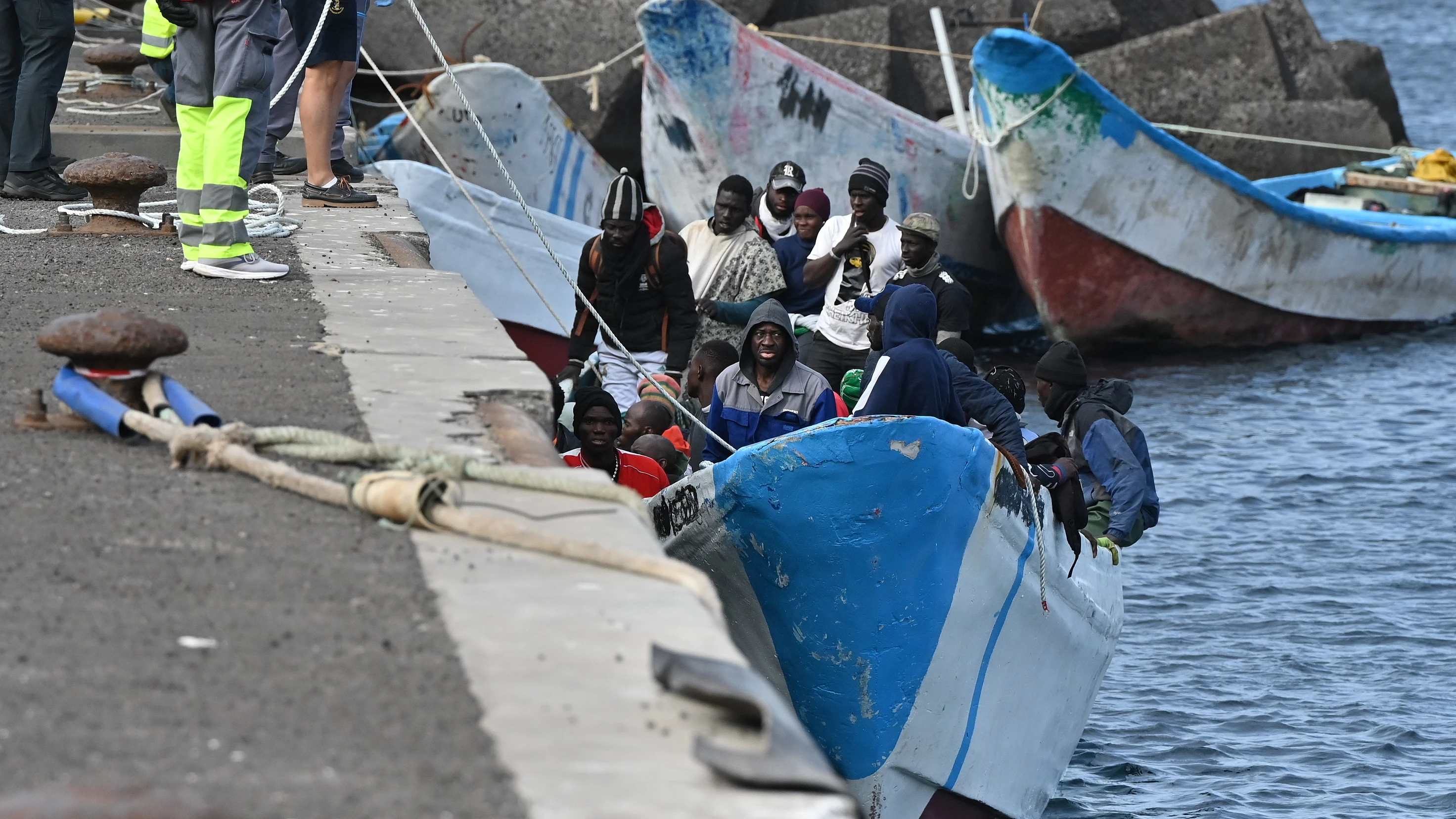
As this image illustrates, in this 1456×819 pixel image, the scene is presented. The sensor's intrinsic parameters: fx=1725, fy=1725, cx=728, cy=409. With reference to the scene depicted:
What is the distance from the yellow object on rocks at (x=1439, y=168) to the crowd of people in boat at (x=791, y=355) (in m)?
9.47

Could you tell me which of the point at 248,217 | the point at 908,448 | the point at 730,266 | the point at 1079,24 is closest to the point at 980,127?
the point at 1079,24

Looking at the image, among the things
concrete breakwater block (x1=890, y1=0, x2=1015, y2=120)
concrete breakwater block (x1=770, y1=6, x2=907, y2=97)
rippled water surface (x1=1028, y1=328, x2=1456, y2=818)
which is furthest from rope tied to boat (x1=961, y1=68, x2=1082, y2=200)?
concrete breakwater block (x1=890, y1=0, x2=1015, y2=120)

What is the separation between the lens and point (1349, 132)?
19328 millimetres

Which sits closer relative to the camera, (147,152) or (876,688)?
(876,688)

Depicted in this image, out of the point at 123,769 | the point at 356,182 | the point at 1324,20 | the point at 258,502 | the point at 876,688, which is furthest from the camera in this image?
the point at 1324,20

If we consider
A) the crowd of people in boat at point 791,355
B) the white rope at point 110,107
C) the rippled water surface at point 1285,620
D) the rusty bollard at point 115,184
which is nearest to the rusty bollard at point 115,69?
the white rope at point 110,107

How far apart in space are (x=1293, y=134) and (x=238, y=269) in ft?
50.9

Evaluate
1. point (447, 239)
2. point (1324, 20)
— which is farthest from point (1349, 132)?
point (1324, 20)

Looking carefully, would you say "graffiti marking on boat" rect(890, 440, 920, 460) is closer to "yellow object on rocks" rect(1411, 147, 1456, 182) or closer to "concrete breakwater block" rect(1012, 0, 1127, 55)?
"yellow object on rocks" rect(1411, 147, 1456, 182)

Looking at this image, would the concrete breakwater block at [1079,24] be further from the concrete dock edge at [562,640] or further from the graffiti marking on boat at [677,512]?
the concrete dock edge at [562,640]

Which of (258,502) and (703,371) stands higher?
(258,502)

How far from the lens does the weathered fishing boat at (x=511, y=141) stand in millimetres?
12555

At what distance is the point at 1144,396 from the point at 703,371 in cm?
693

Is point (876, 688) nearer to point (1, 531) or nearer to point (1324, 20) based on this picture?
point (1, 531)
